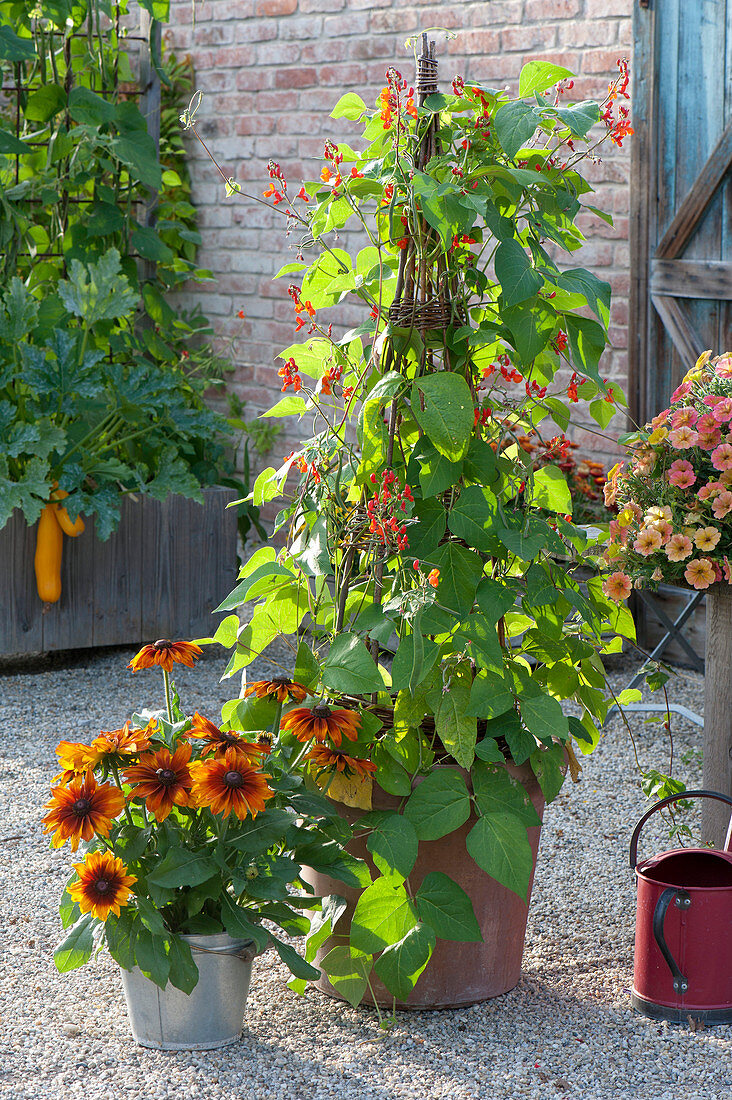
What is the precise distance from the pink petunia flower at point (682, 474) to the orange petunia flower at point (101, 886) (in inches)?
41.6

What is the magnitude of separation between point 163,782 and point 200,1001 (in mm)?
338

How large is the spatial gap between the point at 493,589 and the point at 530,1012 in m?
0.65

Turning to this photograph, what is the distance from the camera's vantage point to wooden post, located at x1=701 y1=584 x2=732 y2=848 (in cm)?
211

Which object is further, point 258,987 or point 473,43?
point 473,43

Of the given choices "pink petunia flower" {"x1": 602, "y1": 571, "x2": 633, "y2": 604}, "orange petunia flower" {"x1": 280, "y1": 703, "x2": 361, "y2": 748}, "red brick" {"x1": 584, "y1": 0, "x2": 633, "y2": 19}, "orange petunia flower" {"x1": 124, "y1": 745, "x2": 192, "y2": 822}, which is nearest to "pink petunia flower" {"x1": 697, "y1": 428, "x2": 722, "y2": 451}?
"pink petunia flower" {"x1": 602, "y1": 571, "x2": 633, "y2": 604}

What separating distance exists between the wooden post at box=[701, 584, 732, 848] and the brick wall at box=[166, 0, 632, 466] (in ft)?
5.72

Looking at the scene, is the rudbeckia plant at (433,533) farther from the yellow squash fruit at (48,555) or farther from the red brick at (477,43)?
the red brick at (477,43)

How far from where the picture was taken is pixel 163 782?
1.57m

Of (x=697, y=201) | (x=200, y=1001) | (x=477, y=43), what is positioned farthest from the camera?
(x=477, y=43)

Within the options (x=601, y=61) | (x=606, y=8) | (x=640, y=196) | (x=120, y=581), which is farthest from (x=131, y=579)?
(x=606, y=8)

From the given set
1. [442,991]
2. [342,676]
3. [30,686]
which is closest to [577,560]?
[342,676]

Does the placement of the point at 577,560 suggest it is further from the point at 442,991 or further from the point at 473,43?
the point at 473,43

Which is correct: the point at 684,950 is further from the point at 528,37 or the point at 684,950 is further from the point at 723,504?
the point at 528,37

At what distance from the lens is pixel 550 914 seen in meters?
2.19
